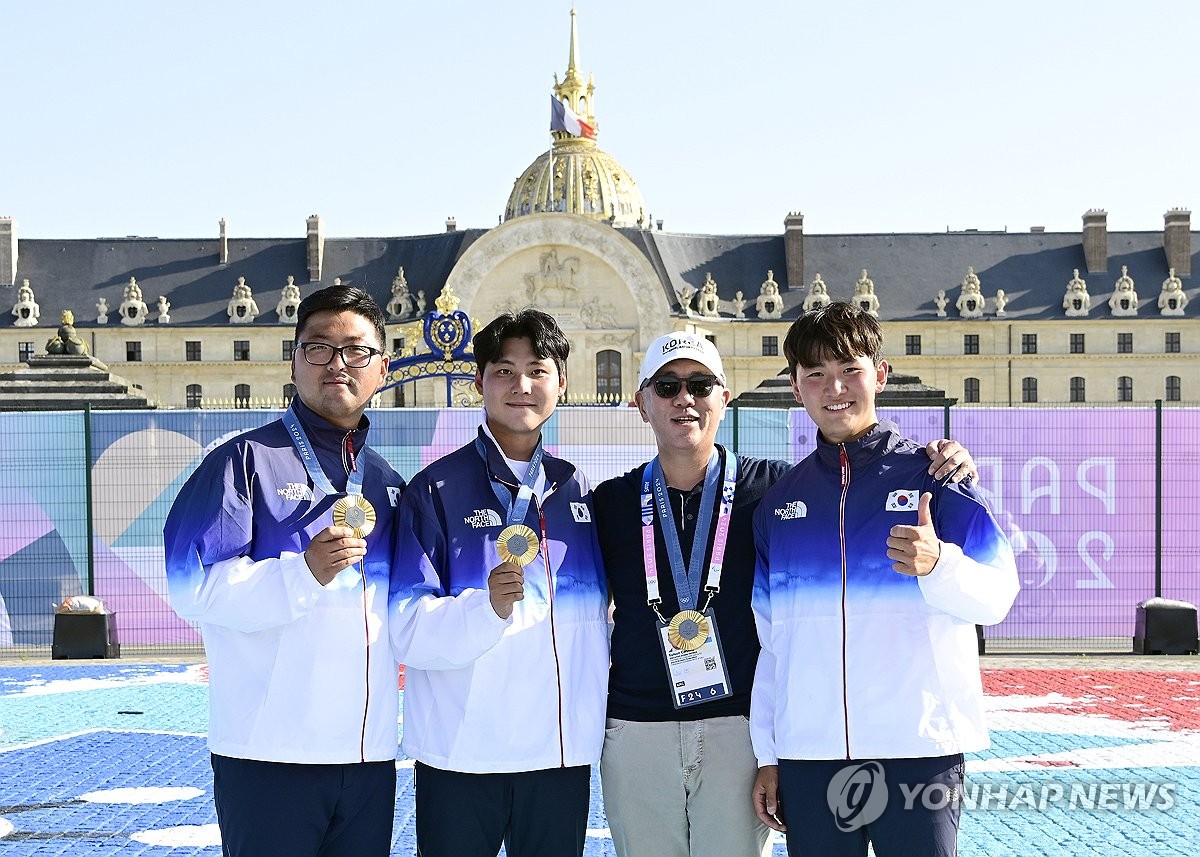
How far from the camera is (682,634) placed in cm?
393

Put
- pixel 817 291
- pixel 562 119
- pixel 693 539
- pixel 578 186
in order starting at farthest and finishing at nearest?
pixel 578 186, pixel 817 291, pixel 562 119, pixel 693 539

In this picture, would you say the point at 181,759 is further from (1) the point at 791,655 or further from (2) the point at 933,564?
(2) the point at 933,564

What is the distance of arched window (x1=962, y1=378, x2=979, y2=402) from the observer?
61.3 metres

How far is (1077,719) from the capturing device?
872 centimetres

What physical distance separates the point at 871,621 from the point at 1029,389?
200 ft

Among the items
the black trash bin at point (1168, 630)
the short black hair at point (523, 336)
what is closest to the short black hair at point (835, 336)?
the short black hair at point (523, 336)

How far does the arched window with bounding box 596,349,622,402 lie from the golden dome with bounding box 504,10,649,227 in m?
18.6

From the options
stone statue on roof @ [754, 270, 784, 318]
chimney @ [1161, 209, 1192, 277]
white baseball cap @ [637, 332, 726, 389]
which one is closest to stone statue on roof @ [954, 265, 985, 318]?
stone statue on roof @ [754, 270, 784, 318]

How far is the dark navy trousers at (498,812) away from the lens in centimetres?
384

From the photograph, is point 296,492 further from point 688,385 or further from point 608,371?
point 608,371

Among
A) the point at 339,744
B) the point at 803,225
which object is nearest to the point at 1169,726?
the point at 339,744

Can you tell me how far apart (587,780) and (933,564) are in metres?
1.31

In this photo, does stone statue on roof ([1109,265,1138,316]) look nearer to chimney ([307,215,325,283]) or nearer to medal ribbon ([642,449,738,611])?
chimney ([307,215,325,283])

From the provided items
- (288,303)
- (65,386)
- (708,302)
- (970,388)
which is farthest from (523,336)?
(288,303)
